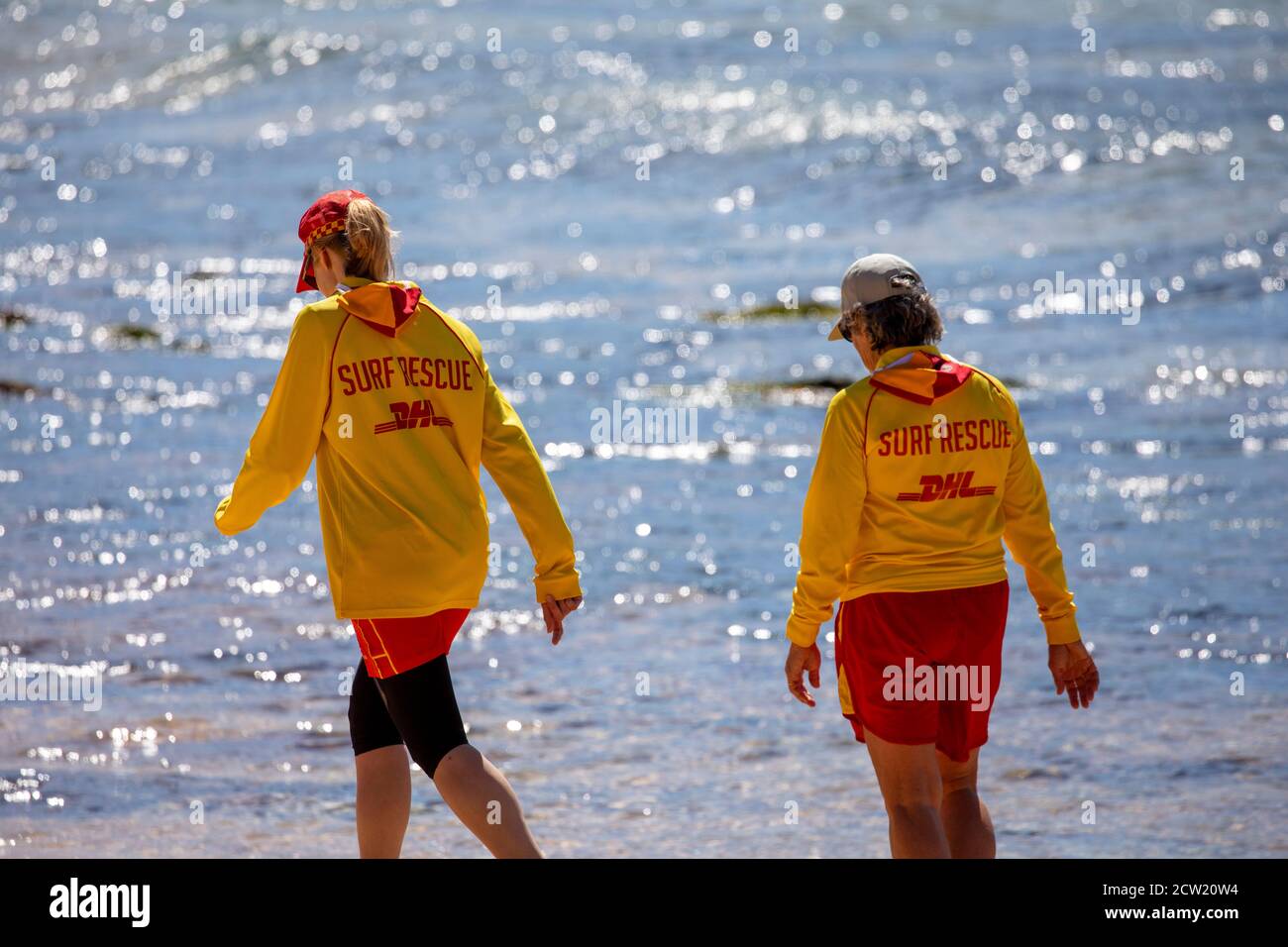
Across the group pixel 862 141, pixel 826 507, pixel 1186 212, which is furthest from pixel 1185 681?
pixel 862 141

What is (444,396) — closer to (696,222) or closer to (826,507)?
(826,507)

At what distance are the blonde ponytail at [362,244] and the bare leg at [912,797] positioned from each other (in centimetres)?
172

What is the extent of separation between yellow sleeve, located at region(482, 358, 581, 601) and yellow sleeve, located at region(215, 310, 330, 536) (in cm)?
44

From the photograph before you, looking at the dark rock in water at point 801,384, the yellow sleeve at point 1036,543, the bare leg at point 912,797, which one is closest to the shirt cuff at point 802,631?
the bare leg at point 912,797

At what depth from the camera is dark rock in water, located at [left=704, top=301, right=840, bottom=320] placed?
769 inches

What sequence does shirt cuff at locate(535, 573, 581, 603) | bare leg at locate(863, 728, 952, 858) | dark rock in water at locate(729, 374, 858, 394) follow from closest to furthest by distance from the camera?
bare leg at locate(863, 728, 952, 858) → shirt cuff at locate(535, 573, 581, 603) → dark rock in water at locate(729, 374, 858, 394)

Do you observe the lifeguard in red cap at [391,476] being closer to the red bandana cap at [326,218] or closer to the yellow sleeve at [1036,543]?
the red bandana cap at [326,218]

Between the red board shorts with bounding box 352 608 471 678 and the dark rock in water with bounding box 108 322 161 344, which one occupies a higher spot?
the dark rock in water with bounding box 108 322 161 344

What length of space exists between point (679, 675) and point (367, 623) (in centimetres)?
356

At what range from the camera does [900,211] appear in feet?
90.1

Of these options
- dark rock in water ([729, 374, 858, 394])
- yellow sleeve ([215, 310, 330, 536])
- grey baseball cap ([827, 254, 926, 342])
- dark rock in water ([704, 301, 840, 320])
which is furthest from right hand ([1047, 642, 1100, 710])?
dark rock in water ([704, 301, 840, 320])

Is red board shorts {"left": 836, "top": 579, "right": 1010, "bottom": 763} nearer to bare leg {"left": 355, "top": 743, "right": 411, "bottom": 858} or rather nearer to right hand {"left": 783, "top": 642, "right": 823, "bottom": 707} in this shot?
right hand {"left": 783, "top": 642, "right": 823, "bottom": 707}

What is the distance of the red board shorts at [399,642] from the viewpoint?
4.39 metres

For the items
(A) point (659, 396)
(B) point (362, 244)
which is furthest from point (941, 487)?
(A) point (659, 396)
